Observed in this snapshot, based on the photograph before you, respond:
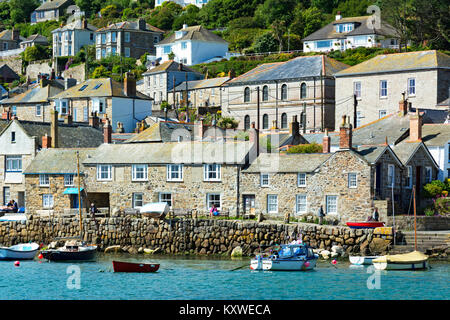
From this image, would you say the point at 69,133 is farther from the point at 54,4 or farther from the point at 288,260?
the point at 54,4

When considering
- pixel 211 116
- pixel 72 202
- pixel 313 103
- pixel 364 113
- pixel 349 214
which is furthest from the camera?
pixel 211 116

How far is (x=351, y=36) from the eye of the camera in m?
108

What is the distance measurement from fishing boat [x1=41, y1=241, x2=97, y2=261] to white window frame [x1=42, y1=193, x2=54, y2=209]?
1058 cm

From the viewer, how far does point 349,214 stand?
4859cm

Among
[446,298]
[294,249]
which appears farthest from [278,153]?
[446,298]

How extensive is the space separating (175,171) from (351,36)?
6011 centimetres

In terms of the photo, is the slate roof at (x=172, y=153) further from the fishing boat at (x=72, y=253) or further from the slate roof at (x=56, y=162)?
the fishing boat at (x=72, y=253)

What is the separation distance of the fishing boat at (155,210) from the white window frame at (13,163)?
49.5ft

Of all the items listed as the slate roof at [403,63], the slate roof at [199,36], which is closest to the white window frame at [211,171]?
the slate roof at [403,63]

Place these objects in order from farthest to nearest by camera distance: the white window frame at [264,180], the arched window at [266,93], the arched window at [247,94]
Result: the arched window at [247,94] → the arched window at [266,93] → the white window frame at [264,180]

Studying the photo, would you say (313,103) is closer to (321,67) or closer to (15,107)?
(321,67)

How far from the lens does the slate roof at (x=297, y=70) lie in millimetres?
82312

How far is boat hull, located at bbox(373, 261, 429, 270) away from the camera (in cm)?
4150

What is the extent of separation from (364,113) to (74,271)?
38367 millimetres
